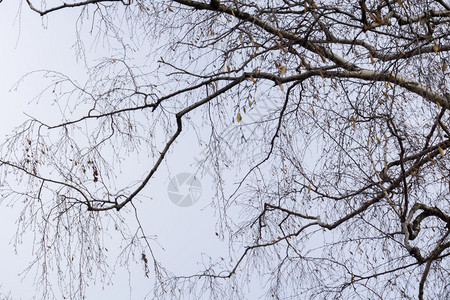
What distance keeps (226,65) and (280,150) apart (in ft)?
2.88

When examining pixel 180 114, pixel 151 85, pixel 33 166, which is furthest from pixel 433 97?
pixel 33 166

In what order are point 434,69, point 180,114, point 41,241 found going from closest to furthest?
point 434,69 → point 41,241 → point 180,114

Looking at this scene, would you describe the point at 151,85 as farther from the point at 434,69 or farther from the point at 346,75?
the point at 434,69

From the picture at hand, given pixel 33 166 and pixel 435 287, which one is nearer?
pixel 33 166

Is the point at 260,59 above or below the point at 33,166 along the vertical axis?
above

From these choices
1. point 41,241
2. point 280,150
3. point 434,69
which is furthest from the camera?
point 280,150

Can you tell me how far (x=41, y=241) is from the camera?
10.6 ft

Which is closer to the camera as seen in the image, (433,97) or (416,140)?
(433,97)

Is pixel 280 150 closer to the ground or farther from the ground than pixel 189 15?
closer to the ground

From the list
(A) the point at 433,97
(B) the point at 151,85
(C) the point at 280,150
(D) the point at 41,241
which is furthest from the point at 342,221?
(D) the point at 41,241

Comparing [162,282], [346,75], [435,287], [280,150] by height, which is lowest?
[435,287]

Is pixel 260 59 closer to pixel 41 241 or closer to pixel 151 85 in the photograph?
pixel 151 85

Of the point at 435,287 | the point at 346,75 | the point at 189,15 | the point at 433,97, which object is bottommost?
the point at 435,287

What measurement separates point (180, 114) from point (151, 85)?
1.35 ft
